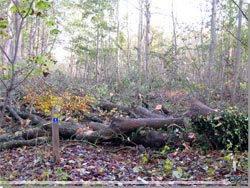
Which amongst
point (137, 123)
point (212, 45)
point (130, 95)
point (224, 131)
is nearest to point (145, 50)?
point (130, 95)

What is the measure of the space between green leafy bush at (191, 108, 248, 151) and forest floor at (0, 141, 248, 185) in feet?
0.27

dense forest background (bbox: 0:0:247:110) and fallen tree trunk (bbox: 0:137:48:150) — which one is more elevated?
dense forest background (bbox: 0:0:247:110)

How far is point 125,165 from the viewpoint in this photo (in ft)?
7.07

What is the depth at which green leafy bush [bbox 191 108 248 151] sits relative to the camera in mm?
2254

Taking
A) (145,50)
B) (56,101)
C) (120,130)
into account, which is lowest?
(120,130)

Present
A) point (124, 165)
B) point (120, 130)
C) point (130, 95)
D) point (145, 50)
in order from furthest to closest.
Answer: point (145, 50) → point (130, 95) → point (120, 130) → point (124, 165)

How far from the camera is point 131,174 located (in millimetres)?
1995

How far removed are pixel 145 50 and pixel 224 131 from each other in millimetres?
2088

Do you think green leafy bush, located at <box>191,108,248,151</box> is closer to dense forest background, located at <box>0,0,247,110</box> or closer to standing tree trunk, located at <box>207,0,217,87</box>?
dense forest background, located at <box>0,0,247,110</box>

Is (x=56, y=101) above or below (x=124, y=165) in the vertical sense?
above

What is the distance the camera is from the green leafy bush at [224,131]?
2.25m

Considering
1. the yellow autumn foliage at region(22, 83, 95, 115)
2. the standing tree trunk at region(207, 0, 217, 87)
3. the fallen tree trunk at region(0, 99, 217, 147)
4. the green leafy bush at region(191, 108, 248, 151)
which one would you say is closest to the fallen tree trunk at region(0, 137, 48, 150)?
the fallen tree trunk at region(0, 99, 217, 147)

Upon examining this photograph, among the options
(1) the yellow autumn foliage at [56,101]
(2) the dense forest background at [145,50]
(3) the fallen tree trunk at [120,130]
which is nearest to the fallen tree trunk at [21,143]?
(3) the fallen tree trunk at [120,130]

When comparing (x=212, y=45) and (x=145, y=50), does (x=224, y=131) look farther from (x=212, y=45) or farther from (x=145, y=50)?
(x=145, y=50)
